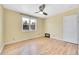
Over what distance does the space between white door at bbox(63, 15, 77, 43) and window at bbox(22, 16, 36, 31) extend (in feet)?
2.04

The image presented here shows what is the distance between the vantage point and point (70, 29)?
74.4 inches

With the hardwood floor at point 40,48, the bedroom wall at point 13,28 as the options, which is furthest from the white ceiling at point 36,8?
the hardwood floor at point 40,48

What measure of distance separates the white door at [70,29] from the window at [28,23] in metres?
0.62

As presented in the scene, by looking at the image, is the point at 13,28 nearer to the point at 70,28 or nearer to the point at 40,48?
the point at 40,48

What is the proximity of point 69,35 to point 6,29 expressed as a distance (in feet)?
4.01

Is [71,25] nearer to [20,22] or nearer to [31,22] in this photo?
[31,22]

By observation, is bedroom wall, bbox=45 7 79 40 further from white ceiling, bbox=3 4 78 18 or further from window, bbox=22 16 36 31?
window, bbox=22 16 36 31

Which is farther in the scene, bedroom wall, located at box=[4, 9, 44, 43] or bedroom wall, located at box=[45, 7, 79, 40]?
bedroom wall, located at box=[45, 7, 79, 40]

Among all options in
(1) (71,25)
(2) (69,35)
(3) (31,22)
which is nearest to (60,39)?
(2) (69,35)

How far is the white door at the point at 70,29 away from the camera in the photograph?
73.1 inches

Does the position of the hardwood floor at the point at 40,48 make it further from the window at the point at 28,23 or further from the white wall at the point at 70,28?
the window at the point at 28,23

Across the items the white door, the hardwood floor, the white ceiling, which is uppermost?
the white ceiling

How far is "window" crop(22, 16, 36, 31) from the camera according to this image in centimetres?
193

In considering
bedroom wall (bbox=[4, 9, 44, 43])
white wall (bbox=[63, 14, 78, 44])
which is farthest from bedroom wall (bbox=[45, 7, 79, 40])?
bedroom wall (bbox=[4, 9, 44, 43])
